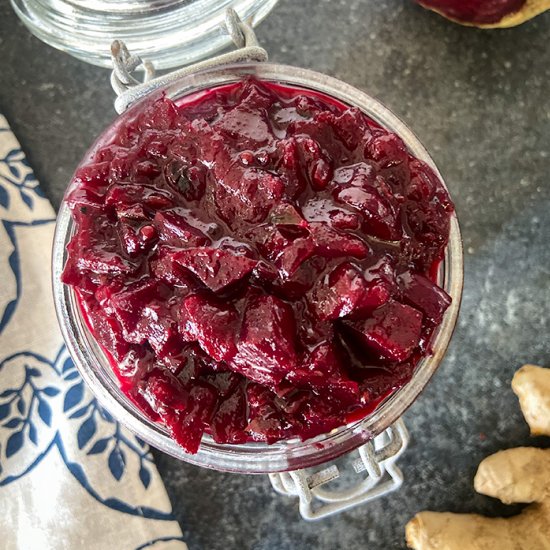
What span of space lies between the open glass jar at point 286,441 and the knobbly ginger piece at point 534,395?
24 cm

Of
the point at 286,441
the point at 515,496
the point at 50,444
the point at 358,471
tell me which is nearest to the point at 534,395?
the point at 515,496

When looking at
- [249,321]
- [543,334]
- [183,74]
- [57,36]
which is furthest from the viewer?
[543,334]

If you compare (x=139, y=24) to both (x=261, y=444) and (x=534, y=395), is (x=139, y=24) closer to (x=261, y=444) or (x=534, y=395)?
(x=261, y=444)

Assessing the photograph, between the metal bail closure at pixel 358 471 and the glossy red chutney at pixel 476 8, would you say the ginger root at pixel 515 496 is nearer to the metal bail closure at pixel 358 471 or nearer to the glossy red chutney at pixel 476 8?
the metal bail closure at pixel 358 471

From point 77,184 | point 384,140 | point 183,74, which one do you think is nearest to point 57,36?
point 183,74

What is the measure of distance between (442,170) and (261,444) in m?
0.55

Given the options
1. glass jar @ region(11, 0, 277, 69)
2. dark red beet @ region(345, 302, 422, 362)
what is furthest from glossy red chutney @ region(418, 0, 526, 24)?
dark red beet @ region(345, 302, 422, 362)

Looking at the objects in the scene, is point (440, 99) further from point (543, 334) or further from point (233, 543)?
point (233, 543)

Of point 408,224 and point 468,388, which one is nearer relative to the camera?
point 408,224

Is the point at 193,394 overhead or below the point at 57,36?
below

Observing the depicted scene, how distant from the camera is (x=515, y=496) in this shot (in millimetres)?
1043

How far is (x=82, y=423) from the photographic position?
1.06m

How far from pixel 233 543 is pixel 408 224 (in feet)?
2.00

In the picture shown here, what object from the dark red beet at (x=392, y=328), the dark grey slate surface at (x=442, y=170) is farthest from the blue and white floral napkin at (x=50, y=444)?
the dark red beet at (x=392, y=328)
